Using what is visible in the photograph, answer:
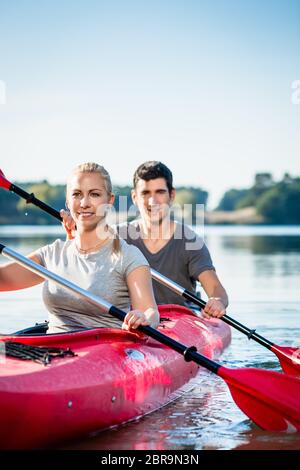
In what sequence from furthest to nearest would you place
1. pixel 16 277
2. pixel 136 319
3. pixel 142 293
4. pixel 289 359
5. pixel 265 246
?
pixel 265 246, pixel 289 359, pixel 16 277, pixel 142 293, pixel 136 319

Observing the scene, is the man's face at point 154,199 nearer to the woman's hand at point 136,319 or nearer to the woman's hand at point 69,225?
the woman's hand at point 69,225

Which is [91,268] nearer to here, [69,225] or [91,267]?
[91,267]

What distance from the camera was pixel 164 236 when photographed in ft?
20.7

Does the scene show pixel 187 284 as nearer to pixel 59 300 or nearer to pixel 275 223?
pixel 59 300

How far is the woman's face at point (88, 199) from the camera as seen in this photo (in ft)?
14.7

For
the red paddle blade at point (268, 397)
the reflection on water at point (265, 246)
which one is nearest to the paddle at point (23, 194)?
the red paddle blade at point (268, 397)

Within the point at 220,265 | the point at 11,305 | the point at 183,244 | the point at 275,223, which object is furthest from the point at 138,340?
the point at 275,223

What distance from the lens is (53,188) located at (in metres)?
54.2

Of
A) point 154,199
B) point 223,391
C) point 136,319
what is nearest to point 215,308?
point 223,391

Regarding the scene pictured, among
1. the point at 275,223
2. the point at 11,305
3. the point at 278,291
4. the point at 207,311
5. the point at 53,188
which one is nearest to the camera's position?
the point at 207,311

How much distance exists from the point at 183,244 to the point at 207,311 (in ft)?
2.49
